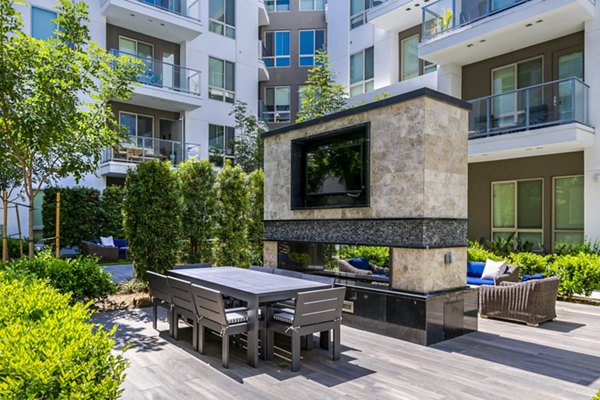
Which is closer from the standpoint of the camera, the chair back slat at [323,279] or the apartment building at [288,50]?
the chair back slat at [323,279]

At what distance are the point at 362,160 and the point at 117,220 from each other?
42.3ft

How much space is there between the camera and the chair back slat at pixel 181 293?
5851 mm

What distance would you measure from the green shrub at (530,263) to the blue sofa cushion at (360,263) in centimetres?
406

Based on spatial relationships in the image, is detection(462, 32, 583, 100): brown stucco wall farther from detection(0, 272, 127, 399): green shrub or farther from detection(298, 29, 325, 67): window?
detection(0, 272, 127, 399): green shrub

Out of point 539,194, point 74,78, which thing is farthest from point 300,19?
point 74,78

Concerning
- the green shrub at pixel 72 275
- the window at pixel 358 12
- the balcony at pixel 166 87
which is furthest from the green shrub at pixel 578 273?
the balcony at pixel 166 87

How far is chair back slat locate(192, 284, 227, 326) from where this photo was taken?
517 centimetres

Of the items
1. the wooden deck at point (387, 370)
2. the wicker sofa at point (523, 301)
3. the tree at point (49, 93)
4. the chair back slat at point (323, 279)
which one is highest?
the tree at point (49, 93)

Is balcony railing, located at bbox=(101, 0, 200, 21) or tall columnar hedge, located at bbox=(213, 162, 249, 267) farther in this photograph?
balcony railing, located at bbox=(101, 0, 200, 21)

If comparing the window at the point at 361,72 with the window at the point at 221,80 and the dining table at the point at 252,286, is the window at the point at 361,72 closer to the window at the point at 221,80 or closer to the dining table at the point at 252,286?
the window at the point at 221,80

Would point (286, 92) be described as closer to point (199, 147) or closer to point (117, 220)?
point (199, 147)

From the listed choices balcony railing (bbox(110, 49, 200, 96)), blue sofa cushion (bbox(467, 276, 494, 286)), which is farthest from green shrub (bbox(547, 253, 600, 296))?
balcony railing (bbox(110, 49, 200, 96))

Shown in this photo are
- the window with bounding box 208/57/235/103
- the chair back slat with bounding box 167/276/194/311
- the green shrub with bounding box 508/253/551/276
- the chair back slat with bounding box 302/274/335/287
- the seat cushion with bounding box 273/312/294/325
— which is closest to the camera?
the seat cushion with bounding box 273/312/294/325

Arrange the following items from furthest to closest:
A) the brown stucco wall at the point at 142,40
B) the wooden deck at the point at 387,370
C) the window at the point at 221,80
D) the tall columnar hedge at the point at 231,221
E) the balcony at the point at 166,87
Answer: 1. the window at the point at 221,80
2. the brown stucco wall at the point at 142,40
3. the balcony at the point at 166,87
4. the tall columnar hedge at the point at 231,221
5. the wooden deck at the point at 387,370
